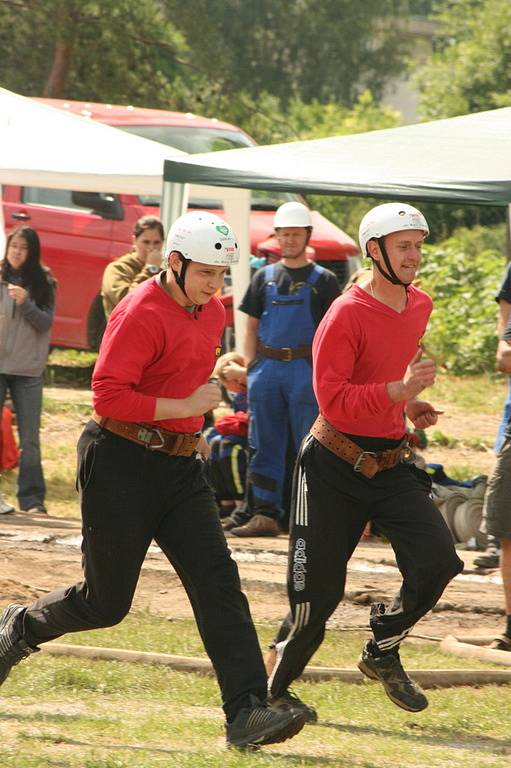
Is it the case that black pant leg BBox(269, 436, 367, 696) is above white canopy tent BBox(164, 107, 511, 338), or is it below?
below

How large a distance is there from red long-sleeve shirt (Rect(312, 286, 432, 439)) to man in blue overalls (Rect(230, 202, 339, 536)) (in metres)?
3.98

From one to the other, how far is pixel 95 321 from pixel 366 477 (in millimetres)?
9095

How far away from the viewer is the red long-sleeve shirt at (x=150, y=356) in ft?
17.1

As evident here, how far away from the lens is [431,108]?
29375mm

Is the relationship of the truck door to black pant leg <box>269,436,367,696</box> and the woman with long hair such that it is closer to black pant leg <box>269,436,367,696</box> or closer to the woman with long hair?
the woman with long hair

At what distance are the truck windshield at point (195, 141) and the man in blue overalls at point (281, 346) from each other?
507cm

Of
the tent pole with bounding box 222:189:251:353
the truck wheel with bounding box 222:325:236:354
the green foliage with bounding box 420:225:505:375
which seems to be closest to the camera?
the tent pole with bounding box 222:189:251:353

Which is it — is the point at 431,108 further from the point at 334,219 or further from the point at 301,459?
the point at 301,459

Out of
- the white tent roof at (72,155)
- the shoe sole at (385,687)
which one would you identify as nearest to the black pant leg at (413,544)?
the shoe sole at (385,687)

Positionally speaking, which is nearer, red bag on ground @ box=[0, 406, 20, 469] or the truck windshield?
red bag on ground @ box=[0, 406, 20, 469]

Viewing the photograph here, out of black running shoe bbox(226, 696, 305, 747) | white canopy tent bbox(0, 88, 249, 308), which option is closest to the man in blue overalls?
white canopy tent bbox(0, 88, 249, 308)

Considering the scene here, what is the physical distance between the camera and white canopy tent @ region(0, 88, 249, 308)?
10.9 m

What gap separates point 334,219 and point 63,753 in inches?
833

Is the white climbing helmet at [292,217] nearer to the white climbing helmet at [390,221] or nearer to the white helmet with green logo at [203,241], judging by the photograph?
the white climbing helmet at [390,221]
